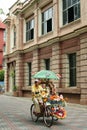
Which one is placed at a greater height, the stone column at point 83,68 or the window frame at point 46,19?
the window frame at point 46,19

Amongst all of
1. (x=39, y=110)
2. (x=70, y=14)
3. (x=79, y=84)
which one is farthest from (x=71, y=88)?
(x=39, y=110)

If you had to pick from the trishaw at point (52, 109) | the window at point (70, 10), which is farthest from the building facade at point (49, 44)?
the trishaw at point (52, 109)

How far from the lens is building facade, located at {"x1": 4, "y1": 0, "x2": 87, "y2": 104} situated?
69.8ft

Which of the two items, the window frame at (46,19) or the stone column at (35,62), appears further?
the stone column at (35,62)

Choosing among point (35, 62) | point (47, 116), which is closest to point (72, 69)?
point (35, 62)

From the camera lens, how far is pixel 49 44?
26031mm

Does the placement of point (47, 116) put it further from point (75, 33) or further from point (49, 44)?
point (49, 44)

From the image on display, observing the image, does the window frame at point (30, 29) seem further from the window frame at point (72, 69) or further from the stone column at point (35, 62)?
the window frame at point (72, 69)

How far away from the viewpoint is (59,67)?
946 inches

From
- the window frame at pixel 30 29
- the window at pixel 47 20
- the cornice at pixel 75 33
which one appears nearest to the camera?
the cornice at pixel 75 33

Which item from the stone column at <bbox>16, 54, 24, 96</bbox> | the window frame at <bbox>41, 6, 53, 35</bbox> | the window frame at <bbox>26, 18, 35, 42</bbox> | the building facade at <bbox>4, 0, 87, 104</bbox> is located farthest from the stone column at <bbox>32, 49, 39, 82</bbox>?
the stone column at <bbox>16, 54, 24, 96</bbox>

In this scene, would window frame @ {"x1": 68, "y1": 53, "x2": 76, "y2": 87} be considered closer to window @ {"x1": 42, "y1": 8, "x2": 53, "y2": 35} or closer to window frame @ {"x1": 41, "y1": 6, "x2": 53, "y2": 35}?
window frame @ {"x1": 41, "y1": 6, "x2": 53, "y2": 35}

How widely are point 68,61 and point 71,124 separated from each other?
1175cm

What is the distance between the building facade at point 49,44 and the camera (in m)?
21.3
